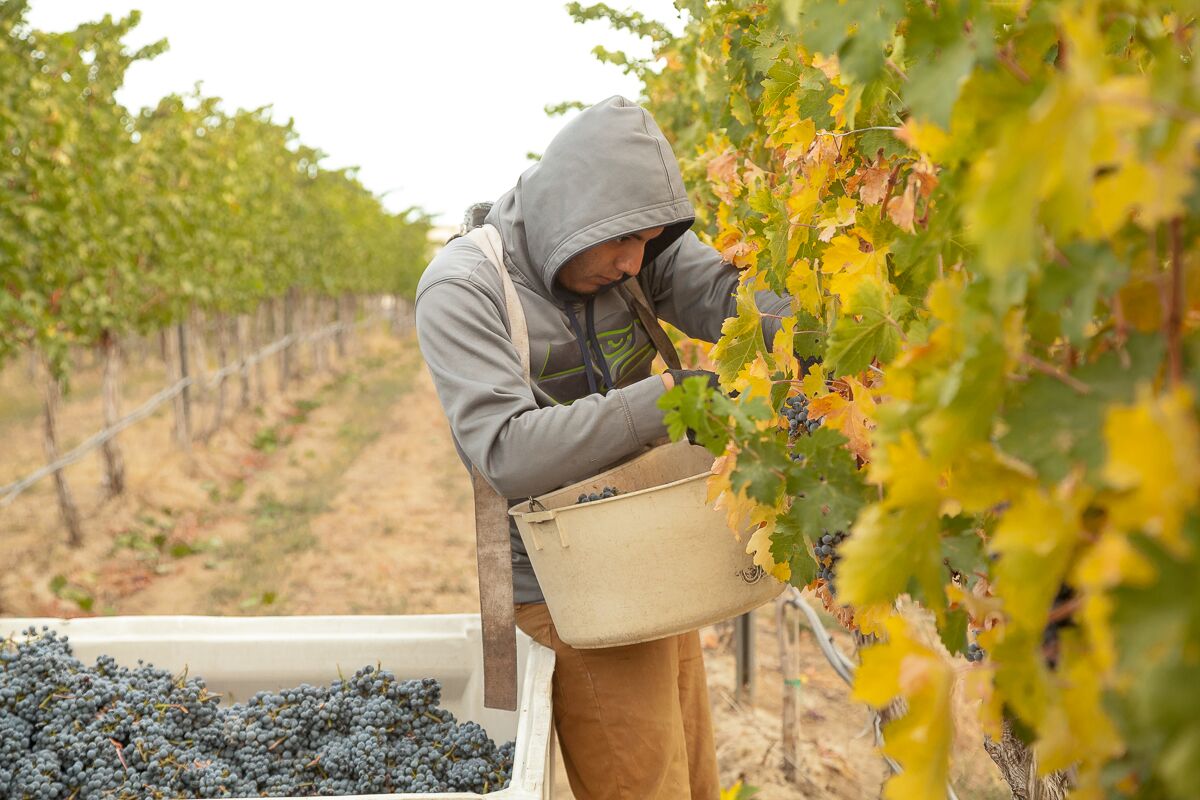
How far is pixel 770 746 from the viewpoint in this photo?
412 centimetres

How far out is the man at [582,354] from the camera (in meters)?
2.03

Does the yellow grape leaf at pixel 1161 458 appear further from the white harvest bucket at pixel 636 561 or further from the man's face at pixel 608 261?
the man's face at pixel 608 261

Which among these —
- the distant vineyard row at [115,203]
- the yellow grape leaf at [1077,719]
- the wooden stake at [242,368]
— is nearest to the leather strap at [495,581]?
the yellow grape leaf at [1077,719]

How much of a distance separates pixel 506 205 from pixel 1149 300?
1.90 meters

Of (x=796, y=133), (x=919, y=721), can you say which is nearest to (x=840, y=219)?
(x=796, y=133)

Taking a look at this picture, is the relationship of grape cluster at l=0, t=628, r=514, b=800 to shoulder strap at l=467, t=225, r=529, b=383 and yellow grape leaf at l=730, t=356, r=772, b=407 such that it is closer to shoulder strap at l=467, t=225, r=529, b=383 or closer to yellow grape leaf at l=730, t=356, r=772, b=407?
shoulder strap at l=467, t=225, r=529, b=383

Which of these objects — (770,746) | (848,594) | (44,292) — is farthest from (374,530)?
(848,594)

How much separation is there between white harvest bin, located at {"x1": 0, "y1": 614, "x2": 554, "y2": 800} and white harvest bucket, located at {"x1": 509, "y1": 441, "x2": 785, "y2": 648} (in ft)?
2.44

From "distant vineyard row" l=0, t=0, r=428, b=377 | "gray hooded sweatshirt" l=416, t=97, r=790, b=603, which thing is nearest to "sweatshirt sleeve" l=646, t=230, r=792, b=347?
"gray hooded sweatshirt" l=416, t=97, r=790, b=603

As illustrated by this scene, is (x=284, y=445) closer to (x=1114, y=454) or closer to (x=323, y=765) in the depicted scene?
(x=323, y=765)

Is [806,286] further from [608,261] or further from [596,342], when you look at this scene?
[596,342]

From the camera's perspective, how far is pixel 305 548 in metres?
7.87

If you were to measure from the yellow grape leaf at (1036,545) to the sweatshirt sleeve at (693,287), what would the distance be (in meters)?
1.83

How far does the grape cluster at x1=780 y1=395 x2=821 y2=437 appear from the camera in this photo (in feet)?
5.64
